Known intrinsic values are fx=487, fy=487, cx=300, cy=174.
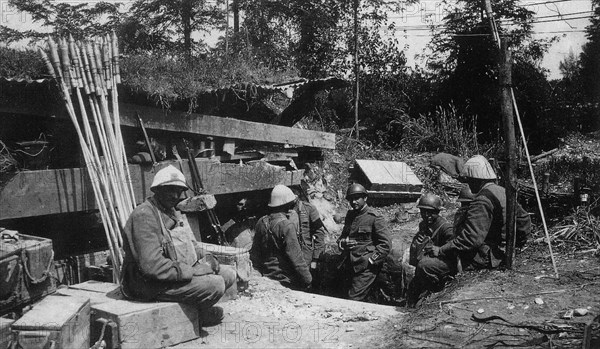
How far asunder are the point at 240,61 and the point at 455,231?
4.29 m

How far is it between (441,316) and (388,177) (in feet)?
25.5

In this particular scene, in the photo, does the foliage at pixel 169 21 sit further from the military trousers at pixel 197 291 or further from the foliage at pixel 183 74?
the military trousers at pixel 197 291

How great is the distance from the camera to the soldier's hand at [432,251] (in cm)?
695

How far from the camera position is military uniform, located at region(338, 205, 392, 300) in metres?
7.51

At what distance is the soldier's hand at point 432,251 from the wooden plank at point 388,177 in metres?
5.58

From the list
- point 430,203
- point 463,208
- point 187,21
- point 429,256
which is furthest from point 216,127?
point 187,21

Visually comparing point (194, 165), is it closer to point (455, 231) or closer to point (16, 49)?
point (16, 49)

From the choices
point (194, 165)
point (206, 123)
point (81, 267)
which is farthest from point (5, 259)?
point (206, 123)

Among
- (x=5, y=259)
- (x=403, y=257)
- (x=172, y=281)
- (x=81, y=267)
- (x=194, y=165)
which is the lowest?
(x=403, y=257)

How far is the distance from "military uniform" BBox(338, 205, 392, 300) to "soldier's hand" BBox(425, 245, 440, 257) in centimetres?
60

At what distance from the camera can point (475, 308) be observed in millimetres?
5605

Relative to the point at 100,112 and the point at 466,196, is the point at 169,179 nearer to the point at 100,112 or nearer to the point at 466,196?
the point at 100,112

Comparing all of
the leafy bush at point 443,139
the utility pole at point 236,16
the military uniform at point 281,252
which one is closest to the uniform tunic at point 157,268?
the military uniform at point 281,252

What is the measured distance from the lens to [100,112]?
641cm
